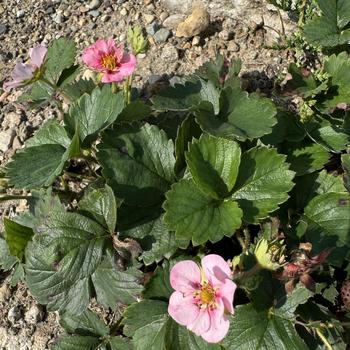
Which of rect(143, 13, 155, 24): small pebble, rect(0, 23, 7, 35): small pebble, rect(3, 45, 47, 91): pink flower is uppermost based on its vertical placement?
rect(3, 45, 47, 91): pink flower

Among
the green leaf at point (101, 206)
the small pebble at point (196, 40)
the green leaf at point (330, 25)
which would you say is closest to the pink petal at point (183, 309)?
the green leaf at point (101, 206)

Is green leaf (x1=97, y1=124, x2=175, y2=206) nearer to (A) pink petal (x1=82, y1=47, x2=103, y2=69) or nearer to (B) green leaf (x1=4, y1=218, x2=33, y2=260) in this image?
(A) pink petal (x1=82, y1=47, x2=103, y2=69)

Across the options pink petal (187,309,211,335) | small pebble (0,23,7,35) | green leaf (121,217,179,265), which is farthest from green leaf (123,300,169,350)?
small pebble (0,23,7,35)

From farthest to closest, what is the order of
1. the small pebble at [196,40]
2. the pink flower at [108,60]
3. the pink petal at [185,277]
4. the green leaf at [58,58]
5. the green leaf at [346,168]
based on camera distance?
the small pebble at [196,40], the green leaf at [58,58], the pink flower at [108,60], the green leaf at [346,168], the pink petal at [185,277]

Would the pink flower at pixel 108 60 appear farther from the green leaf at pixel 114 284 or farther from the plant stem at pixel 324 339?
the plant stem at pixel 324 339

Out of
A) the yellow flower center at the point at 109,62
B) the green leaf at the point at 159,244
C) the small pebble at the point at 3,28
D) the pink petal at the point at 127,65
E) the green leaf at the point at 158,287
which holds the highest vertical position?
the yellow flower center at the point at 109,62

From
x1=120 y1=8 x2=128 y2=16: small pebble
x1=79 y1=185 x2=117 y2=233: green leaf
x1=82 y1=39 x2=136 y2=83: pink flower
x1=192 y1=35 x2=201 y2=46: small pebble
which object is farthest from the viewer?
x1=120 y1=8 x2=128 y2=16: small pebble

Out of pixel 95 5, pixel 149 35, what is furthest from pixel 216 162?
pixel 95 5

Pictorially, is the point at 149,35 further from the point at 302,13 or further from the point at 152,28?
the point at 302,13
